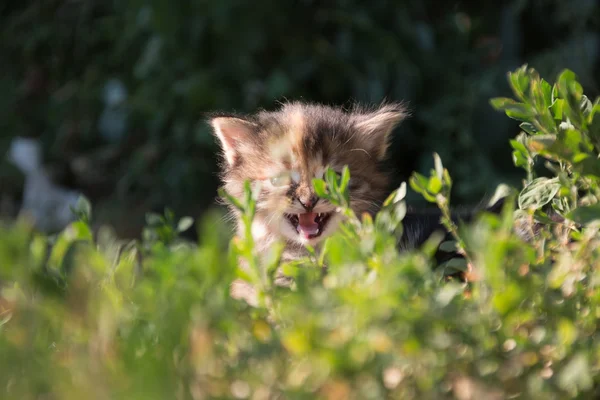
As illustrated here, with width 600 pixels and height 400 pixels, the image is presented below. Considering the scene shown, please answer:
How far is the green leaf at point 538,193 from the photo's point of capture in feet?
4.17

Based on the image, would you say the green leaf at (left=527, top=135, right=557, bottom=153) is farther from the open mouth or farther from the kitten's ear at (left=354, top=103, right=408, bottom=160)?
the kitten's ear at (left=354, top=103, right=408, bottom=160)

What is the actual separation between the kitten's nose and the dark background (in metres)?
1.32

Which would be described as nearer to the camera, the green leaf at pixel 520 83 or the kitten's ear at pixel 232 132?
the green leaf at pixel 520 83

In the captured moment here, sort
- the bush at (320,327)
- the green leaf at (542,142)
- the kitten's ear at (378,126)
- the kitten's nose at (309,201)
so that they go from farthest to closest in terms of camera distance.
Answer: the kitten's ear at (378,126), the kitten's nose at (309,201), the green leaf at (542,142), the bush at (320,327)

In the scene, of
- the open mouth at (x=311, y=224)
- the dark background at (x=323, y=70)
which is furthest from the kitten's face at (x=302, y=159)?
the dark background at (x=323, y=70)

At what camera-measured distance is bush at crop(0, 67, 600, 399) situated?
0.82m

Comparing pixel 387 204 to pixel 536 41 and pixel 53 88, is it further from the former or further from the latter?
pixel 53 88

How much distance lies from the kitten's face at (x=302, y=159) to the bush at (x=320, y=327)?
0.85m

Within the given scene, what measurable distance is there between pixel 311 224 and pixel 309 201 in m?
0.07

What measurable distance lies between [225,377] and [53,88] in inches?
166

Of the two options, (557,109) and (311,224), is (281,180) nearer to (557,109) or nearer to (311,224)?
(311,224)

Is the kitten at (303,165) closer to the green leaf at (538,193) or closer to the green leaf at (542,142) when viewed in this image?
the green leaf at (538,193)

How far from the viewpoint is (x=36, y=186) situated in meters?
4.50

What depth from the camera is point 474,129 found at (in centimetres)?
355
